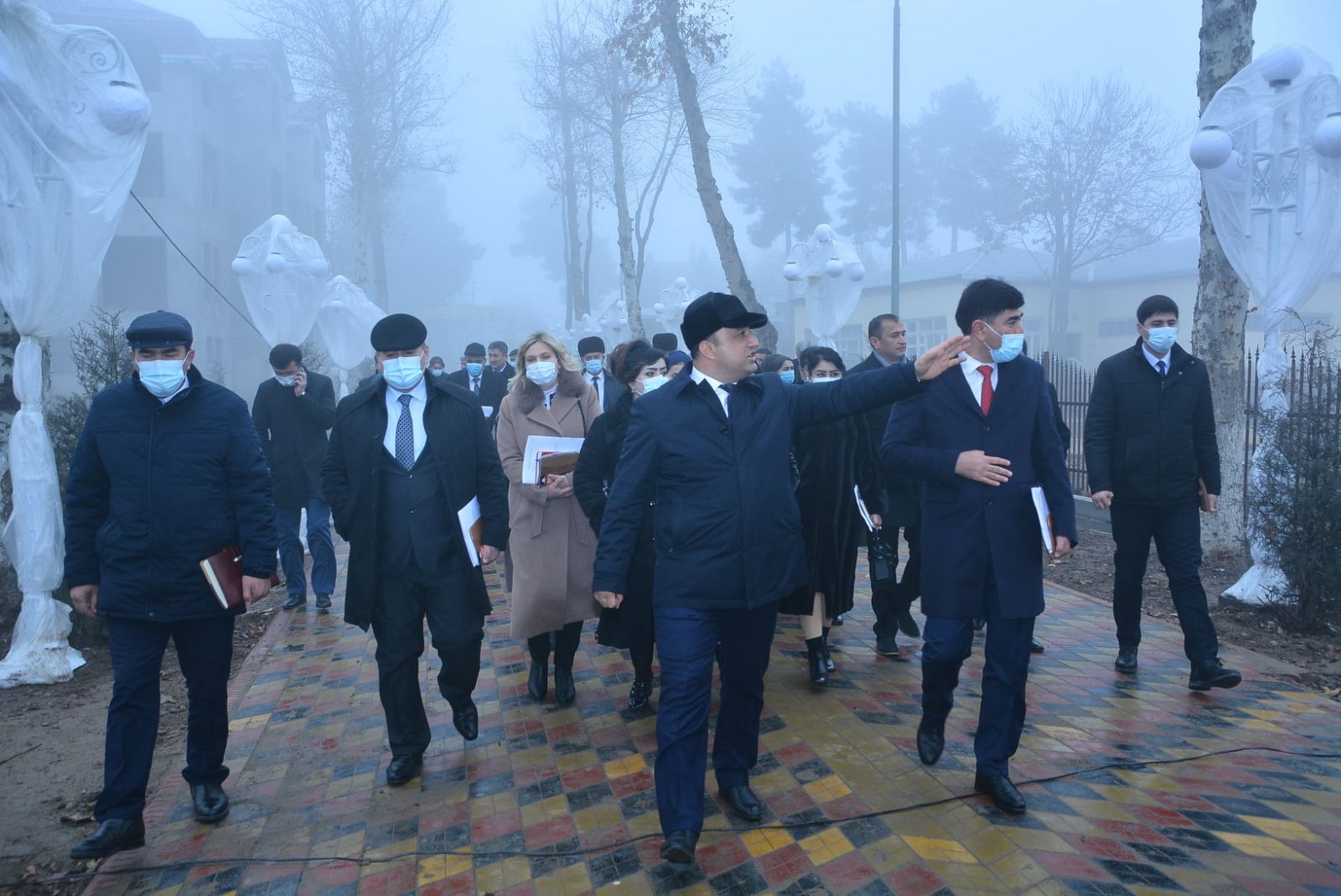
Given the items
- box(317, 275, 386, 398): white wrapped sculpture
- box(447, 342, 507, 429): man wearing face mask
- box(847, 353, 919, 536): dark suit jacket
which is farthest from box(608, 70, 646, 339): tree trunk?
box(847, 353, 919, 536): dark suit jacket

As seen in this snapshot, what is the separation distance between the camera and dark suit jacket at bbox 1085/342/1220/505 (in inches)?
202

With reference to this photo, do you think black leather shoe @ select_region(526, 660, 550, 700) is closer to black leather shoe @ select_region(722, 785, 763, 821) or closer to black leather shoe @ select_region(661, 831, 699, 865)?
black leather shoe @ select_region(722, 785, 763, 821)

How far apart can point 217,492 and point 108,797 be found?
1.23m

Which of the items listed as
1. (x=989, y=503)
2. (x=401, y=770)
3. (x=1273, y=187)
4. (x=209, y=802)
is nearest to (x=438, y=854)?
(x=401, y=770)

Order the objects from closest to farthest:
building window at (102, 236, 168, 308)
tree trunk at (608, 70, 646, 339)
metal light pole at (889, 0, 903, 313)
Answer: metal light pole at (889, 0, 903, 313) < tree trunk at (608, 70, 646, 339) < building window at (102, 236, 168, 308)

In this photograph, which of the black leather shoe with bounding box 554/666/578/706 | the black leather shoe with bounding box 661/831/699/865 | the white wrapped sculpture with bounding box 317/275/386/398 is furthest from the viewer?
the white wrapped sculpture with bounding box 317/275/386/398

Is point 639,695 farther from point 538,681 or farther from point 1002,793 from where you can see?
point 1002,793

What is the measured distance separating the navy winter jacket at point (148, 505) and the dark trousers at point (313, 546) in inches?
146

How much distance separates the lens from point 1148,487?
5.15 m

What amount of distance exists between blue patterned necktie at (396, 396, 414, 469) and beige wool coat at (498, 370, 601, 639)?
899mm

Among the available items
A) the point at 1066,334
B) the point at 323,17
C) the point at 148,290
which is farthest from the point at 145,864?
the point at 1066,334

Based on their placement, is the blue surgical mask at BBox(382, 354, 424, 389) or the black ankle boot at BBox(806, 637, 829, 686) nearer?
the blue surgical mask at BBox(382, 354, 424, 389)

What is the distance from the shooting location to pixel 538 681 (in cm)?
528

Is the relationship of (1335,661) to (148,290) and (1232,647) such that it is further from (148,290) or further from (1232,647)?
(148,290)
